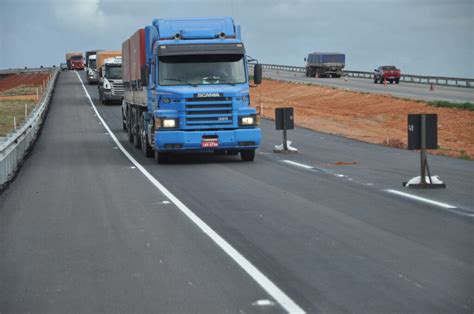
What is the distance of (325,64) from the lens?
9944 cm

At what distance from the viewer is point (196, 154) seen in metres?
26.5

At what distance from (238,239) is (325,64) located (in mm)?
89454

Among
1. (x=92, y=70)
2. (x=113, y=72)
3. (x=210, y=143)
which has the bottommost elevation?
(x=210, y=143)

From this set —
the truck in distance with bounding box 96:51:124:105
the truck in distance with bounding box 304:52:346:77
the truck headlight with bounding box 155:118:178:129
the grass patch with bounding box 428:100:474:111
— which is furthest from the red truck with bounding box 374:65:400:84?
the truck headlight with bounding box 155:118:178:129

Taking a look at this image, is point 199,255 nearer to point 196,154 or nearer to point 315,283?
point 315,283

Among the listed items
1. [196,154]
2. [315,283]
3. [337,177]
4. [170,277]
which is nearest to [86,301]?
[170,277]

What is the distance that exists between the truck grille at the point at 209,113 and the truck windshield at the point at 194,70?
2.05 feet

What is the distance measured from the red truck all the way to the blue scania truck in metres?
65.0

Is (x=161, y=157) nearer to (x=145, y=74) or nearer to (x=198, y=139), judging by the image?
(x=198, y=139)

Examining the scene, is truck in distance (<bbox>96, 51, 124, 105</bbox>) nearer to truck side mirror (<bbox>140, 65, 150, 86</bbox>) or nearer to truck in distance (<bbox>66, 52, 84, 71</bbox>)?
truck side mirror (<bbox>140, 65, 150, 86</bbox>)

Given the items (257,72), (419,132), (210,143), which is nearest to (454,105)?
(257,72)

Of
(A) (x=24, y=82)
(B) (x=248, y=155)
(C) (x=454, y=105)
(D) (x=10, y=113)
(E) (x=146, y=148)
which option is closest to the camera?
(B) (x=248, y=155)

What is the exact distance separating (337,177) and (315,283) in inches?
419

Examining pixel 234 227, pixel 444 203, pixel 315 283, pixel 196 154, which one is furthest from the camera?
pixel 196 154
